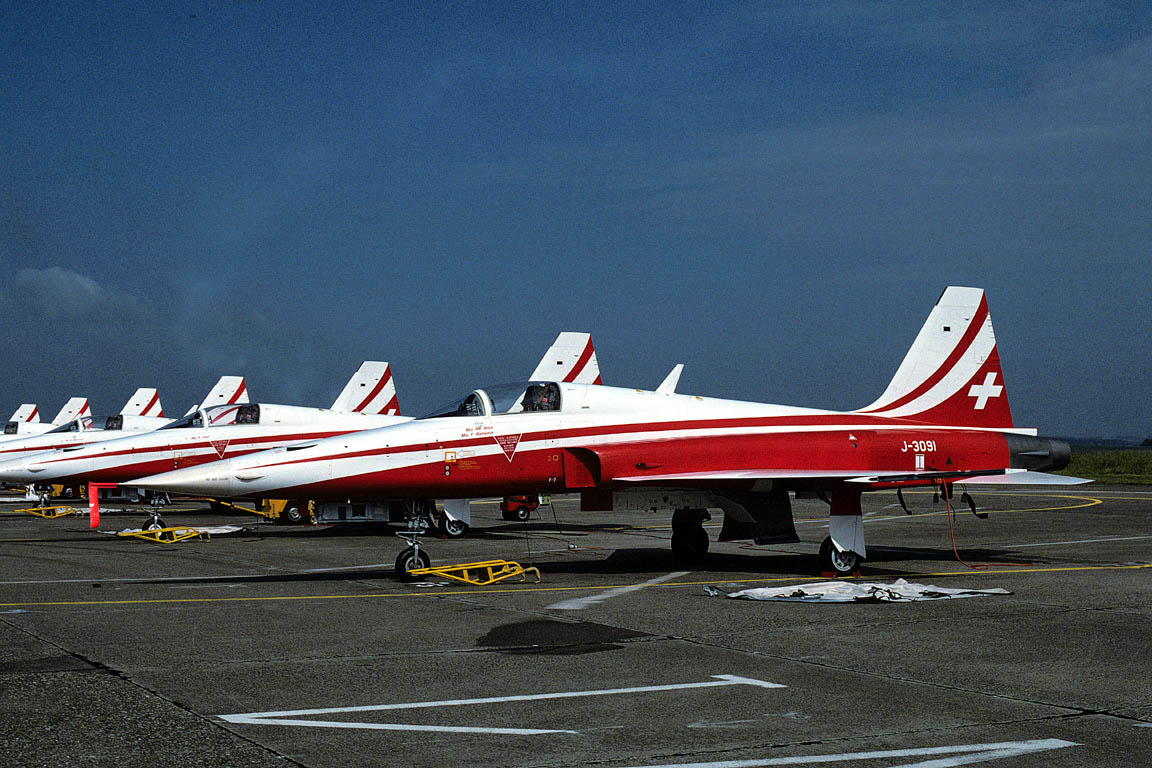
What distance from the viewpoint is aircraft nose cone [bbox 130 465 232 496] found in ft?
46.1

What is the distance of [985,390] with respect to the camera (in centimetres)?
1784

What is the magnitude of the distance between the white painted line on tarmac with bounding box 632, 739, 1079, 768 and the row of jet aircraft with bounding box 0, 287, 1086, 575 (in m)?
8.75

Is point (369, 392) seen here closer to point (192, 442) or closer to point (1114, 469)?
point (192, 442)

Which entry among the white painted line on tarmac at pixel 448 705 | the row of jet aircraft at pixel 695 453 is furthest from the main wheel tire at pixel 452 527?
the white painted line on tarmac at pixel 448 705

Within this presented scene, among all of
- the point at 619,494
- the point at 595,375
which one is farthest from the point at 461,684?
the point at 595,375

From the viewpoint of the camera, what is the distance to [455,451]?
14.9 metres

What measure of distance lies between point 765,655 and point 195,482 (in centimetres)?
800

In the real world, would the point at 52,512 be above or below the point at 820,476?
above

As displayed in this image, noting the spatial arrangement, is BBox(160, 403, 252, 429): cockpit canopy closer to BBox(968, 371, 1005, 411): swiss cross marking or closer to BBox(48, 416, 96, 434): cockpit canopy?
BBox(48, 416, 96, 434): cockpit canopy

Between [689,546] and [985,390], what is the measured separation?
17.4ft

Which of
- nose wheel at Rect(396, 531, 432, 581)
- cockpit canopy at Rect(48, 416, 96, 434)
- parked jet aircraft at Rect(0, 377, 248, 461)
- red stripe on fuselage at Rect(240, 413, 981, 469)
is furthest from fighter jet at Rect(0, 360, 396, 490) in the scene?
red stripe on fuselage at Rect(240, 413, 981, 469)

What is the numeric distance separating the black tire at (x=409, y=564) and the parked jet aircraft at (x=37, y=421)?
2393 cm

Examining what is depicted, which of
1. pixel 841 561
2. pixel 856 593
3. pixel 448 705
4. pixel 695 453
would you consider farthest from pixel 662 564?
pixel 448 705

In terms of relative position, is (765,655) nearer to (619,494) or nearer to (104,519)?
(619,494)
